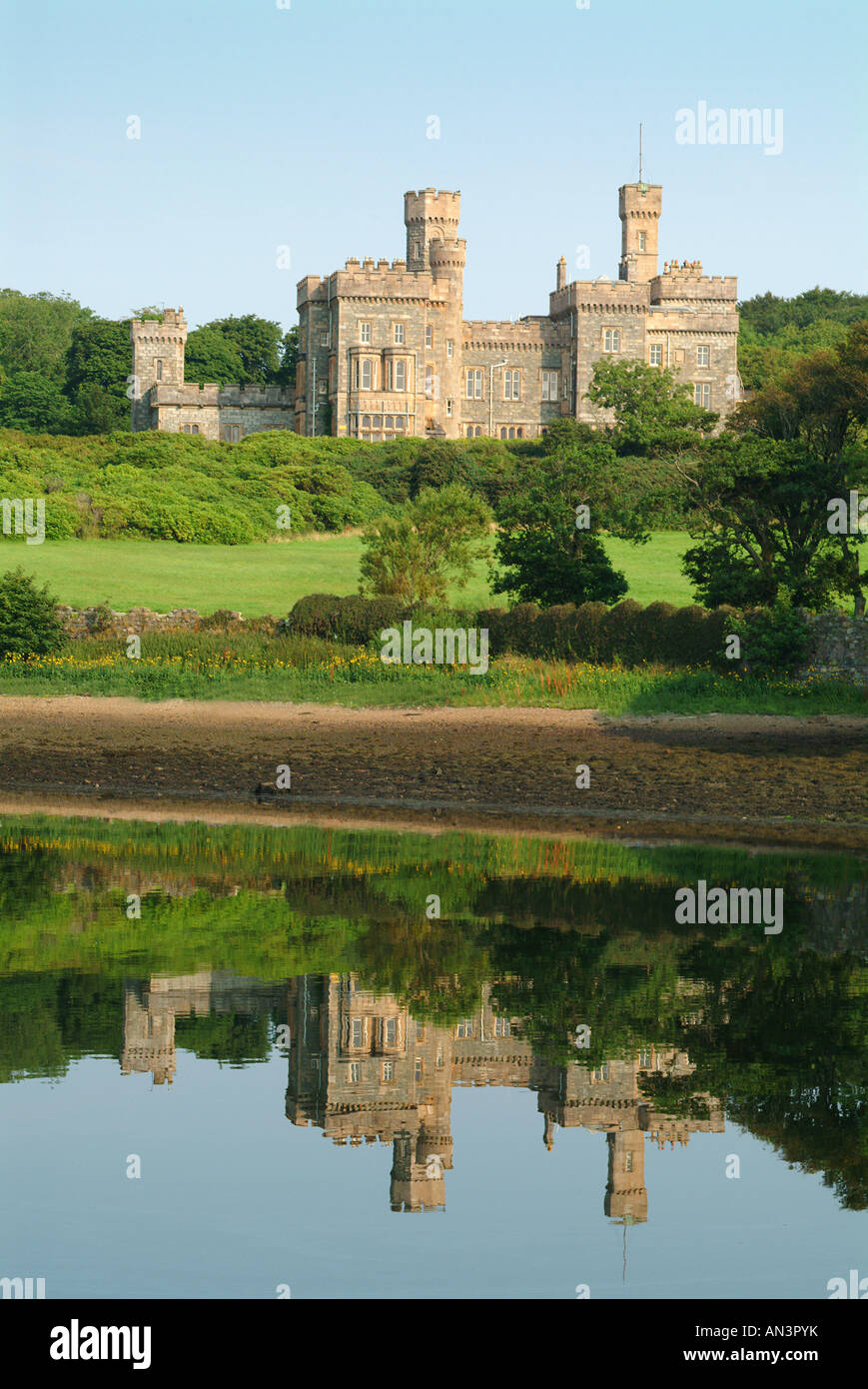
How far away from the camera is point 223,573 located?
48625 millimetres

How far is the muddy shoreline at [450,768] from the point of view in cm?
2252

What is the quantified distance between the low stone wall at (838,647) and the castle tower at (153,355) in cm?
8500

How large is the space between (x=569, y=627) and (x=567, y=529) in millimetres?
6413

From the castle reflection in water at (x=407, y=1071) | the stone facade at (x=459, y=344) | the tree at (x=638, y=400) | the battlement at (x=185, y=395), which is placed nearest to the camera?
the castle reflection in water at (x=407, y=1071)

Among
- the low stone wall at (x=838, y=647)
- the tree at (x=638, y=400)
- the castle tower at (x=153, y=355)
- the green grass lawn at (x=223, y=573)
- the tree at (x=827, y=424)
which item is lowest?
the low stone wall at (x=838, y=647)

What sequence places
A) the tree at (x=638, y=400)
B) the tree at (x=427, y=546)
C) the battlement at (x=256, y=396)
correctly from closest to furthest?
the tree at (x=427, y=546) < the tree at (x=638, y=400) < the battlement at (x=256, y=396)

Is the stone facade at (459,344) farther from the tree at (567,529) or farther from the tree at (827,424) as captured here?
the tree at (827,424)

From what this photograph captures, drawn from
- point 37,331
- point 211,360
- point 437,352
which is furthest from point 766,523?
point 37,331

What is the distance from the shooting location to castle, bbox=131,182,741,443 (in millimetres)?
104500

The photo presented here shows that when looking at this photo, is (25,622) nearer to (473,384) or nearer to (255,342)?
(473,384)

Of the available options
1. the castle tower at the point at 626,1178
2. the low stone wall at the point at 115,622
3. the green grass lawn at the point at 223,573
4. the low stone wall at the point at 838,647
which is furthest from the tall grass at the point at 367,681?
the castle tower at the point at 626,1178

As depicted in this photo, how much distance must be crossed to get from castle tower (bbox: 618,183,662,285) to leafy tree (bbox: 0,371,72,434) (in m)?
40.4
